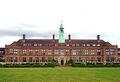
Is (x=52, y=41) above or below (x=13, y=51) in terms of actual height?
above

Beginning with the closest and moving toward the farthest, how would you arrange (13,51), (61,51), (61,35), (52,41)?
(13,51)
(61,51)
(52,41)
(61,35)

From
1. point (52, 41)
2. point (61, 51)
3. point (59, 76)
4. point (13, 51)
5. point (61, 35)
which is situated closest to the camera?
point (59, 76)

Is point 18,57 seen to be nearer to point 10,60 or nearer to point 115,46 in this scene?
point 10,60

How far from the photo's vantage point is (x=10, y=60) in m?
86.4

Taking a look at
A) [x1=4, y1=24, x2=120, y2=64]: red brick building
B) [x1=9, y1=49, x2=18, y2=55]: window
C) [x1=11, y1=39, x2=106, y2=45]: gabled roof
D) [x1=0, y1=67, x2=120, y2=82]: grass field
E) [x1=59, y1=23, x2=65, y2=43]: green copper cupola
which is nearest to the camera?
[x1=0, y1=67, x2=120, y2=82]: grass field

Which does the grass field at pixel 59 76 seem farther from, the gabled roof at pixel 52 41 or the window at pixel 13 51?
the gabled roof at pixel 52 41

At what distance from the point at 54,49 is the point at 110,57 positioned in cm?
1735

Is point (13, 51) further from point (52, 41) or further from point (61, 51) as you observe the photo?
point (61, 51)

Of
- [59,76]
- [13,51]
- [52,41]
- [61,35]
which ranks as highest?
[61,35]

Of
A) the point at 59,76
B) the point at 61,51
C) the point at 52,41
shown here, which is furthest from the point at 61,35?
the point at 59,76

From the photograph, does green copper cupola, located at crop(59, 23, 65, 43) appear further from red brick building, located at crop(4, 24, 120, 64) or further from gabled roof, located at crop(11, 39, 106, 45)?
gabled roof, located at crop(11, 39, 106, 45)

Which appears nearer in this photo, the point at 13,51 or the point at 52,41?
the point at 13,51

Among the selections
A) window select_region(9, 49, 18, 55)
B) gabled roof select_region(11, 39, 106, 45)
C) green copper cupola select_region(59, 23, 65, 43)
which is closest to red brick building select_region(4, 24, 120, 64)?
gabled roof select_region(11, 39, 106, 45)

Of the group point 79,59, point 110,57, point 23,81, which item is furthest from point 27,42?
point 23,81
